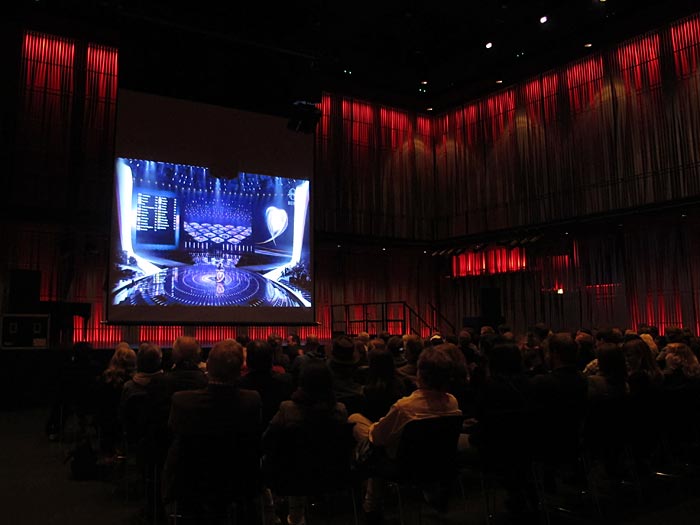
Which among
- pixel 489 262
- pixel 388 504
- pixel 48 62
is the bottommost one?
pixel 388 504

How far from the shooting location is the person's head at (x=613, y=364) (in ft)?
14.3

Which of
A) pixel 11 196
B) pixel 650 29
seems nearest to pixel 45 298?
pixel 11 196

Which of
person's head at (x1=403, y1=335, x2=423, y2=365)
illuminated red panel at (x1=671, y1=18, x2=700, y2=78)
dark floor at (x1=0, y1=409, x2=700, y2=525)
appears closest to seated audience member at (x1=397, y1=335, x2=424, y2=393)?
person's head at (x1=403, y1=335, x2=423, y2=365)

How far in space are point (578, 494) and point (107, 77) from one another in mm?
13301

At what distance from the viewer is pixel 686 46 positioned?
12.0m

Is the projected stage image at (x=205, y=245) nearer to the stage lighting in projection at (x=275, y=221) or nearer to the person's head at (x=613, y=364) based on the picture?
the stage lighting in projection at (x=275, y=221)

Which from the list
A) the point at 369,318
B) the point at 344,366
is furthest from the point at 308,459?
the point at 369,318

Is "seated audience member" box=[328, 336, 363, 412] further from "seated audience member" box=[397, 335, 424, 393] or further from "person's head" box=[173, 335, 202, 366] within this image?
"person's head" box=[173, 335, 202, 366]

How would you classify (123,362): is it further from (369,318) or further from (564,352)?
(369,318)

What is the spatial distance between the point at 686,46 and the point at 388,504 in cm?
1235

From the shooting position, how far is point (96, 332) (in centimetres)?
1242

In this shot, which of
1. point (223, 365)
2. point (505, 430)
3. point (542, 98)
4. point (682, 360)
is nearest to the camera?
point (223, 365)

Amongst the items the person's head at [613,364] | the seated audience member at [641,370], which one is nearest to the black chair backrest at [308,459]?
the person's head at [613,364]

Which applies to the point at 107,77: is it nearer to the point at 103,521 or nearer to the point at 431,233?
the point at 431,233
